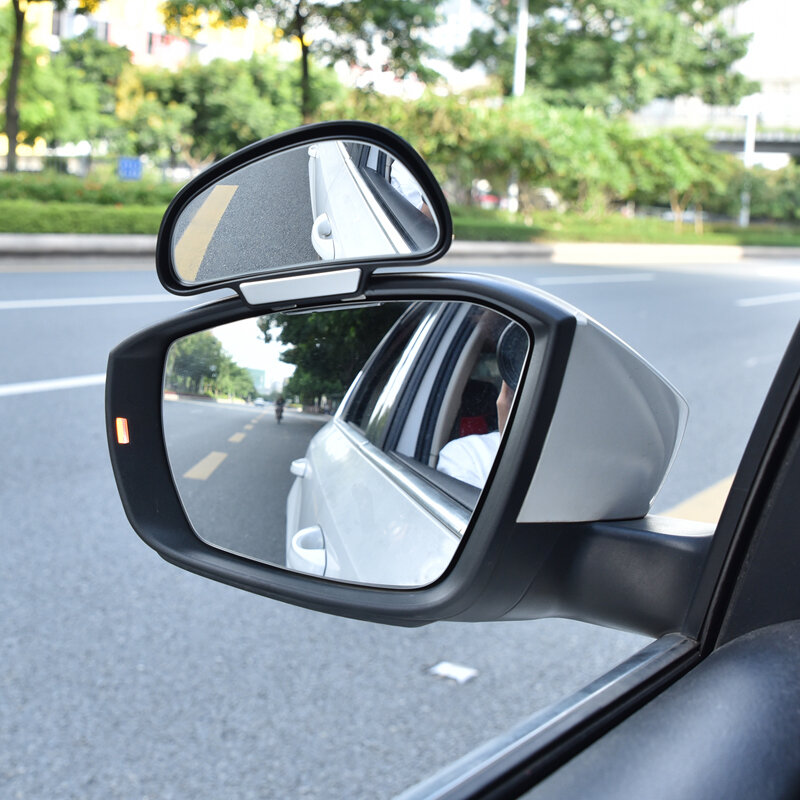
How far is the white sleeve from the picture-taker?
844 millimetres

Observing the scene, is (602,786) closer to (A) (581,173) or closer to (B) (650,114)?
(A) (581,173)

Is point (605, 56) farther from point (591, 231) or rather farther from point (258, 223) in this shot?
point (258, 223)

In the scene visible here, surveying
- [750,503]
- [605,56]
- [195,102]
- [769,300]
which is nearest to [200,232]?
[750,503]

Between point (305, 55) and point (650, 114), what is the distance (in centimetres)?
2210

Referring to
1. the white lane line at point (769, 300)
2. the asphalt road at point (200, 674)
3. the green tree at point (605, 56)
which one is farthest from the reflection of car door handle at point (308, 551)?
the green tree at point (605, 56)

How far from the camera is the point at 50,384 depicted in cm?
667

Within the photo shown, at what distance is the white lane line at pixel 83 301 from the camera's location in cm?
986

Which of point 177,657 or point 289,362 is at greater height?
point 289,362

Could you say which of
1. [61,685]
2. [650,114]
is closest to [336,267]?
[61,685]

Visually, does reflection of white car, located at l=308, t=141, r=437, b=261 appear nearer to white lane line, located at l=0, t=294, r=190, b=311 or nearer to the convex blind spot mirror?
the convex blind spot mirror

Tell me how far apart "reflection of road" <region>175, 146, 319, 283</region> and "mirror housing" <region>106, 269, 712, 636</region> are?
5cm

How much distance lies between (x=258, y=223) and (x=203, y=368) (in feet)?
0.58

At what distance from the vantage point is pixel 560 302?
2.69ft

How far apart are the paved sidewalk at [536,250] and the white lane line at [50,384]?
5849 mm
